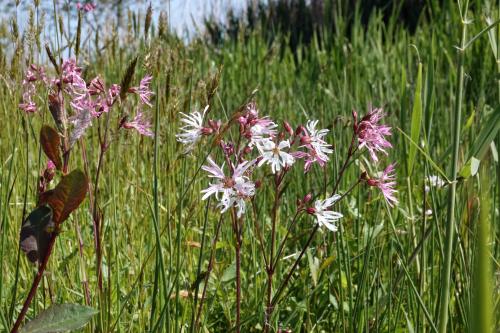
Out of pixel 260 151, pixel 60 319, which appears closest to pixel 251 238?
pixel 260 151

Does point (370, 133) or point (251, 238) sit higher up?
point (370, 133)

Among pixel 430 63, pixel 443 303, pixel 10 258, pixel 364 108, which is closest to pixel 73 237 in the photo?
pixel 10 258

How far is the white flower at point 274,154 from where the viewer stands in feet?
3.10

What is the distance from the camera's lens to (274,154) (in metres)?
0.97

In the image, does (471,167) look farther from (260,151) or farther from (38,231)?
(38,231)

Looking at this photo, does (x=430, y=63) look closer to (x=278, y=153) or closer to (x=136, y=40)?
(x=278, y=153)

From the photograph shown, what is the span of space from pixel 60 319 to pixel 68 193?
16cm

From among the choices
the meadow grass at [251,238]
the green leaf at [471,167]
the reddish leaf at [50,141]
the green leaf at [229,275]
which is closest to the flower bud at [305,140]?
the meadow grass at [251,238]

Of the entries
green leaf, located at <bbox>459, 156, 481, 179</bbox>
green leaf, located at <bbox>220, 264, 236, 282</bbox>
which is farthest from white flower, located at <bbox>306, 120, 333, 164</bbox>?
green leaf, located at <bbox>220, 264, 236, 282</bbox>

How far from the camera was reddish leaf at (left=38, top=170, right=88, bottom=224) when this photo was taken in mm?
771

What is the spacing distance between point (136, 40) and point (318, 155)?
2.43 feet

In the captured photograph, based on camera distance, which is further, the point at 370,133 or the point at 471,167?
the point at 370,133

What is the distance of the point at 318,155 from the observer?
3.33ft

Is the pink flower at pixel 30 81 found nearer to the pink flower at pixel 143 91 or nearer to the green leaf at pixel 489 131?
the pink flower at pixel 143 91
